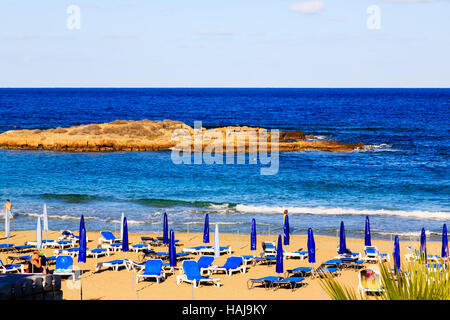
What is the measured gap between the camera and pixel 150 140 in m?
55.9

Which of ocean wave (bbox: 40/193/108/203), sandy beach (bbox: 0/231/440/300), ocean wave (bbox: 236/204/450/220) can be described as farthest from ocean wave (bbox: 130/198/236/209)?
sandy beach (bbox: 0/231/440/300)

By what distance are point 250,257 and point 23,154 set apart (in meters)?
37.1

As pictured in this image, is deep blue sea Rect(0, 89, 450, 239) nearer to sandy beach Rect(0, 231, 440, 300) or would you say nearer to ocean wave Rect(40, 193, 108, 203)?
ocean wave Rect(40, 193, 108, 203)

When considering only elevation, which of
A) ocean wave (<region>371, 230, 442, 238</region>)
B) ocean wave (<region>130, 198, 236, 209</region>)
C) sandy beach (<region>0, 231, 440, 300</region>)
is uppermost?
sandy beach (<region>0, 231, 440, 300</region>)

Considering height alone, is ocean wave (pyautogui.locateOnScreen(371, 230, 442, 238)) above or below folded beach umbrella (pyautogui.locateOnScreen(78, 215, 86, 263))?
below

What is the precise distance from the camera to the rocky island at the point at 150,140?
53.4 m

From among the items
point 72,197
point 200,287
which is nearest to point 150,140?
point 72,197

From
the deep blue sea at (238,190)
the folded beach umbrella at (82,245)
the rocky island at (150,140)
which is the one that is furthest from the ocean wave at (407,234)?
the rocky island at (150,140)

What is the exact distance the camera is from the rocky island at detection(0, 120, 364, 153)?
175ft

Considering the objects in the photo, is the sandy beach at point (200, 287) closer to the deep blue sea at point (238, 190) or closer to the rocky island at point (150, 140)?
the deep blue sea at point (238, 190)

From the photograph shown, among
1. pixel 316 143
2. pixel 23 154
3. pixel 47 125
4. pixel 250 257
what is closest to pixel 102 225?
pixel 250 257

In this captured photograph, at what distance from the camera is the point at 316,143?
55188 millimetres
